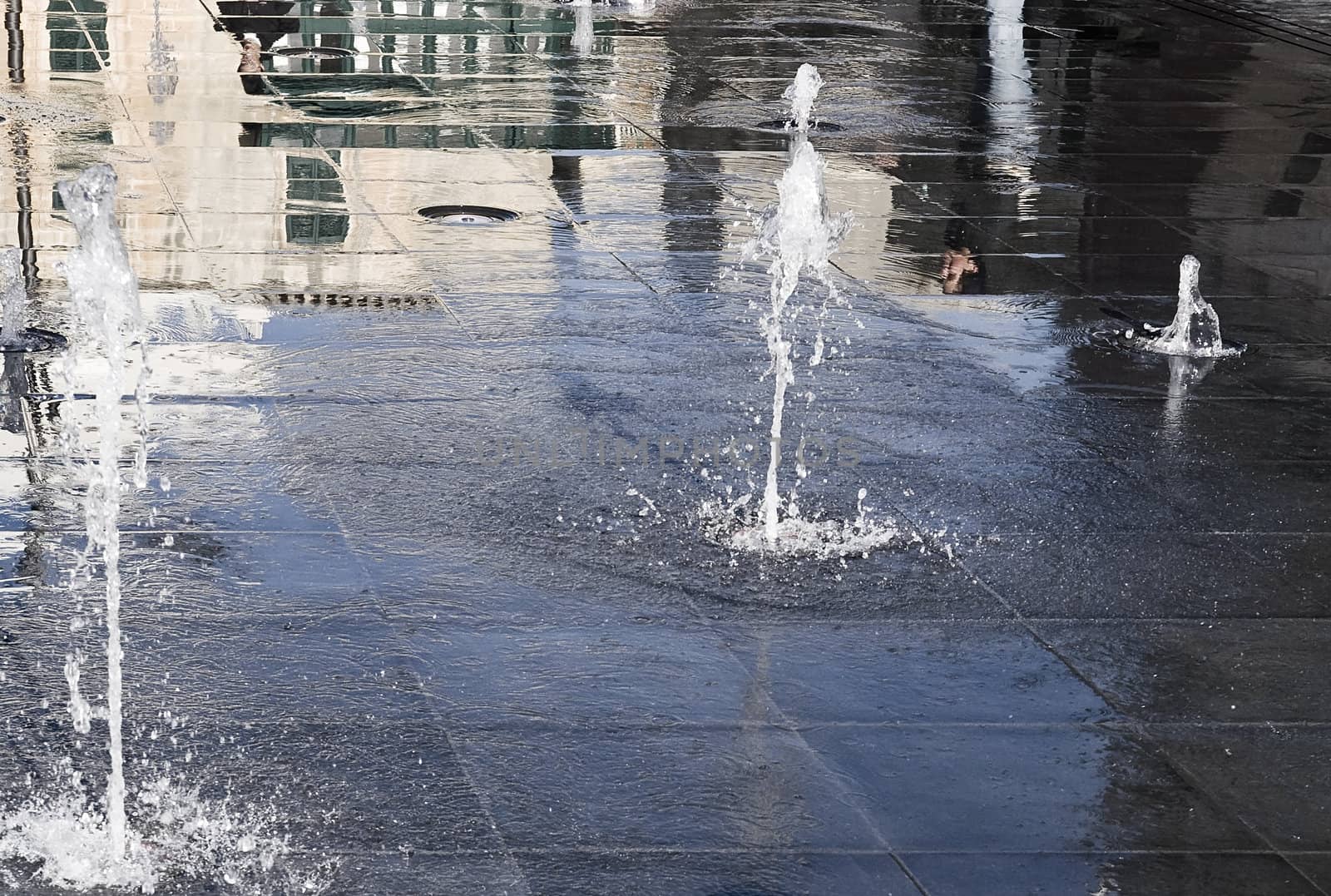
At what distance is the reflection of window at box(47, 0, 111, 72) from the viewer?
1711 centimetres

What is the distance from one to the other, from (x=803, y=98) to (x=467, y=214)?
4927mm

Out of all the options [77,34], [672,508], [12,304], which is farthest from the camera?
[77,34]

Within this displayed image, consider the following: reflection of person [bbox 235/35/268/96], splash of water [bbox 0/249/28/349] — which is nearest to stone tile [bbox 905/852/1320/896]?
splash of water [bbox 0/249/28/349]

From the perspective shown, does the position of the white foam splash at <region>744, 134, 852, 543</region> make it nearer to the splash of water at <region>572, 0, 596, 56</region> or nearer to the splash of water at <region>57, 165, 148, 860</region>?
the splash of water at <region>57, 165, 148, 860</region>

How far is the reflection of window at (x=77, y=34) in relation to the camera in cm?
1711

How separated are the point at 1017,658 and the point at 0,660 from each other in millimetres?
3388

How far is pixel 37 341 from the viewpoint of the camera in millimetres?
9328

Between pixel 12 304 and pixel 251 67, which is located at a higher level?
pixel 251 67

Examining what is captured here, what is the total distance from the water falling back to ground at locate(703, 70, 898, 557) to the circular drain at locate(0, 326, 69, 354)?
3.59 m

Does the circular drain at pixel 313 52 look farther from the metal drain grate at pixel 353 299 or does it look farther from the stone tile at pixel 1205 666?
the stone tile at pixel 1205 666

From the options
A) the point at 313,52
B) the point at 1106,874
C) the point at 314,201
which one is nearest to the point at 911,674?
the point at 1106,874

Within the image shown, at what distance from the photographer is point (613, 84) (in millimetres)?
17281

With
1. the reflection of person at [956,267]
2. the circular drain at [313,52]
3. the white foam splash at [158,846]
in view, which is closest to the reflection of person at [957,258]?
the reflection of person at [956,267]

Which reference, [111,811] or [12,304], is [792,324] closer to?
[12,304]
